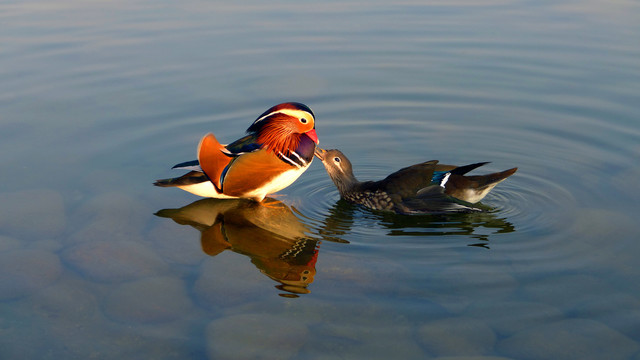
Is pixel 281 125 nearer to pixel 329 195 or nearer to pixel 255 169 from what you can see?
pixel 255 169

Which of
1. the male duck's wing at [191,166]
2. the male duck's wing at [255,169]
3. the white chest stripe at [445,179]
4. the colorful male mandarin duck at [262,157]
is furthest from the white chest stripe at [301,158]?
the white chest stripe at [445,179]

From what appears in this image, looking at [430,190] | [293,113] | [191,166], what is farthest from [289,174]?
[430,190]

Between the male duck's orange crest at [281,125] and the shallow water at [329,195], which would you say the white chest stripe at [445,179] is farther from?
the male duck's orange crest at [281,125]

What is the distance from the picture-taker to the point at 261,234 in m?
7.14

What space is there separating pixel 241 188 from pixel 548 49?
686 cm

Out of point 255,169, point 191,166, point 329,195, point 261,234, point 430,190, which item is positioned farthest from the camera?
point 329,195

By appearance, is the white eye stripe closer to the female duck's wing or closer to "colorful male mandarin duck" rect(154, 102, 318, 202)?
"colorful male mandarin duck" rect(154, 102, 318, 202)

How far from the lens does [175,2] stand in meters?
16.3

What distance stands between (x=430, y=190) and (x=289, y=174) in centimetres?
138

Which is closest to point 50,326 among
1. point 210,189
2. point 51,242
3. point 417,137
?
point 51,242

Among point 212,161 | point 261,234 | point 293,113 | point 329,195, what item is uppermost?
point 293,113

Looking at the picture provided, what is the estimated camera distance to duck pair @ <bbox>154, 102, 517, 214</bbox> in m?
7.30

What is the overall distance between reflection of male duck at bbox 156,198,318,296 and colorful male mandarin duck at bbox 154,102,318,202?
9.0 inches

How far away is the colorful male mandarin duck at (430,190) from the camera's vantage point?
7.21 metres
